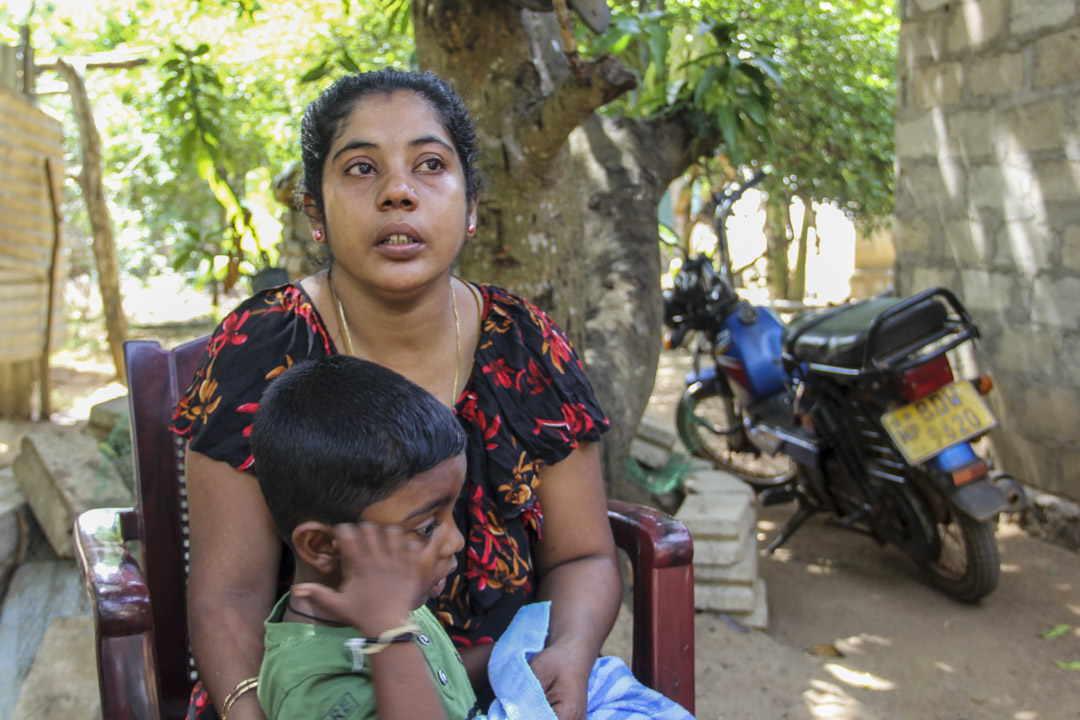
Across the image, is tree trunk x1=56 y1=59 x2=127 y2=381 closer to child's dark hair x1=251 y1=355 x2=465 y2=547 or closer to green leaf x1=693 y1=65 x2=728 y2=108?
green leaf x1=693 y1=65 x2=728 y2=108

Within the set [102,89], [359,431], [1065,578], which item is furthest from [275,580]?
[102,89]

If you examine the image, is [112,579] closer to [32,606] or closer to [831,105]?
[32,606]

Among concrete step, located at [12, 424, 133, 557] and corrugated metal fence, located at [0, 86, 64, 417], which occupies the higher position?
corrugated metal fence, located at [0, 86, 64, 417]

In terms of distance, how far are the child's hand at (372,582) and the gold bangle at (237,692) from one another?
0.28 m

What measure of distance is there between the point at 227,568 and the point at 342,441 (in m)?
0.43

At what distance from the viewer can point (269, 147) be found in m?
8.88

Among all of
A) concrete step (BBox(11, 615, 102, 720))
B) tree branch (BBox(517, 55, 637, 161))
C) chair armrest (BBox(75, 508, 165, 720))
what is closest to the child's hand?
chair armrest (BBox(75, 508, 165, 720))

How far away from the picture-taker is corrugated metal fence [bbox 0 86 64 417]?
5262 millimetres

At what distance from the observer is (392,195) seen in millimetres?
1645

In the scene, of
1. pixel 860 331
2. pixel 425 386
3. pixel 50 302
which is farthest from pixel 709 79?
pixel 50 302

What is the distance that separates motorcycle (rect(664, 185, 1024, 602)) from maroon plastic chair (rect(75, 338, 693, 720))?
1.95 meters

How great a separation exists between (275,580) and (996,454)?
3926 millimetres

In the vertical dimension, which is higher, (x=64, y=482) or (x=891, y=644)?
(x=64, y=482)

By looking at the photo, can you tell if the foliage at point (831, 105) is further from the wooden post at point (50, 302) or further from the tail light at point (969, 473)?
the wooden post at point (50, 302)
